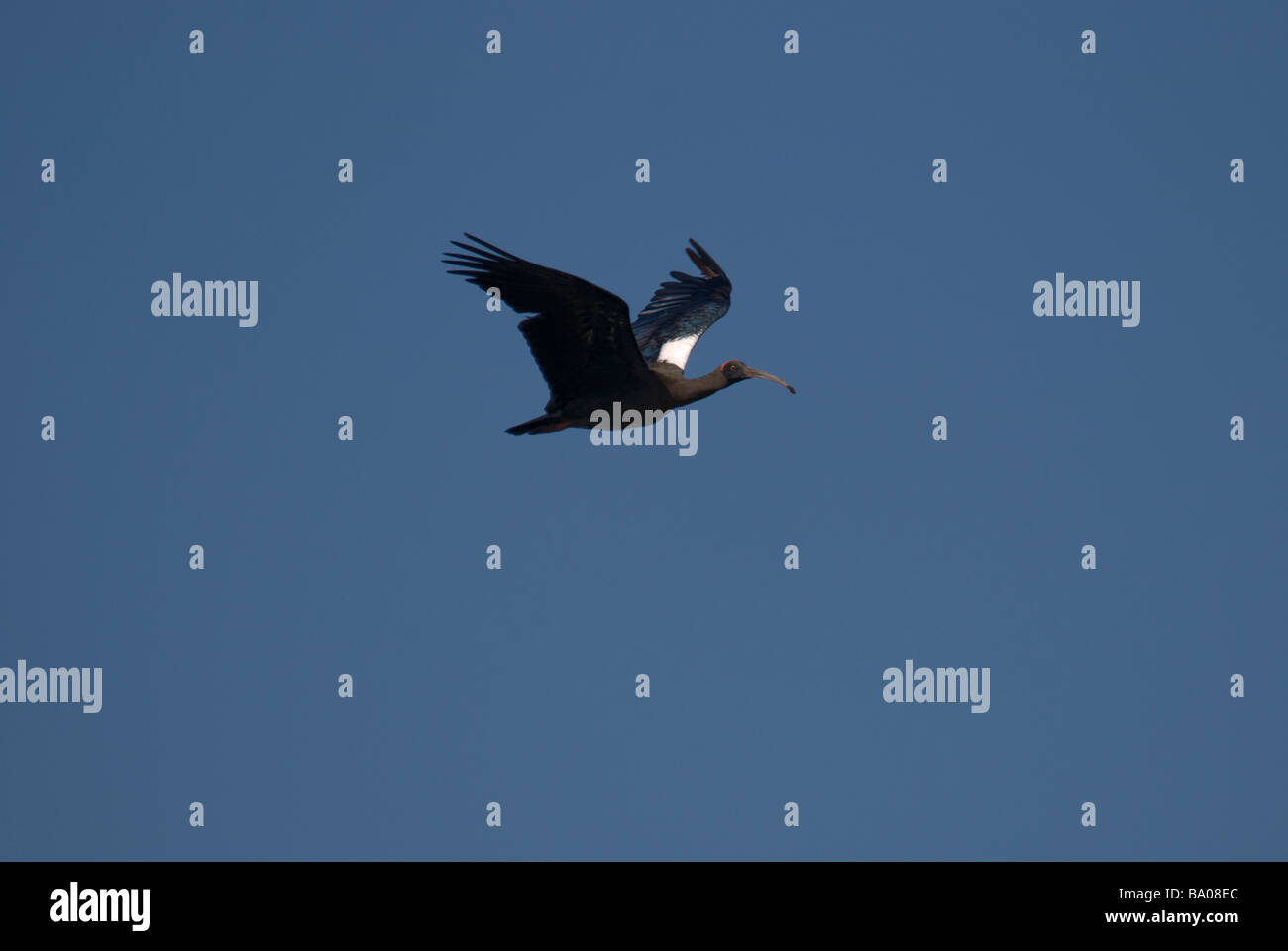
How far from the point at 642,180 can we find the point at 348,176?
254 inches

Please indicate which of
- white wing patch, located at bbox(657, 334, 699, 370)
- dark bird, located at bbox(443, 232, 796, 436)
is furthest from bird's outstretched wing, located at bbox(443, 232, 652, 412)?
white wing patch, located at bbox(657, 334, 699, 370)

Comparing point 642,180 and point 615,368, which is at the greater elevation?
point 642,180

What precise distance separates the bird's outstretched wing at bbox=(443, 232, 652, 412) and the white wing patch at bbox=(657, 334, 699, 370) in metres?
3.58

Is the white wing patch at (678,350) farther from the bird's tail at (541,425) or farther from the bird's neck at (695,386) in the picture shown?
the bird's tail at (541,425)

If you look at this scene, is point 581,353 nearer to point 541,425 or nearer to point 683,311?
point 541,425

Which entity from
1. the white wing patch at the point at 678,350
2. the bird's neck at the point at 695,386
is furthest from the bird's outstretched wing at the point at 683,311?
the bird's neck at the point at 695,386

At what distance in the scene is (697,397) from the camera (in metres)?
27.3

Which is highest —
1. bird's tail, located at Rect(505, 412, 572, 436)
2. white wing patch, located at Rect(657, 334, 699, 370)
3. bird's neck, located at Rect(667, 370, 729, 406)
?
white wing patch, located at Rect(657, 334, 699, 370)

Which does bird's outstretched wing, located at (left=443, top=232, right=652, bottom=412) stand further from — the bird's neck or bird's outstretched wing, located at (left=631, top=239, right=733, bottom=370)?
bird's outstretched wing, located at (left=631, top=239, right=733, bottom=370)

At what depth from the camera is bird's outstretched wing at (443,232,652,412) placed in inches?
957

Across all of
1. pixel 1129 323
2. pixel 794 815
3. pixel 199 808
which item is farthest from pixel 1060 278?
pixel 199 808

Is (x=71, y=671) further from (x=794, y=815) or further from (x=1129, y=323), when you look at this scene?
(x=1129, y=323)
